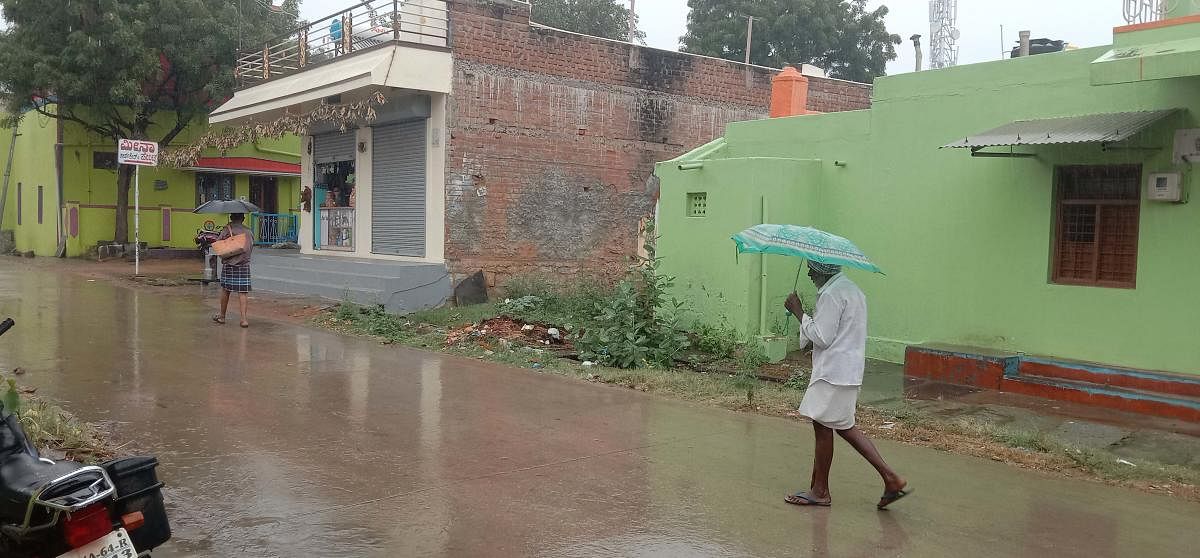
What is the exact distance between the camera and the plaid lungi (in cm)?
1291

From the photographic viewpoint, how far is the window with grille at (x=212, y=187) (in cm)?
2900

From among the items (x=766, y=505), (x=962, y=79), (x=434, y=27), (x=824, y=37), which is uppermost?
(x=824, y=37)

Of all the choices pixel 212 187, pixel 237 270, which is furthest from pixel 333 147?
pixel 212 187

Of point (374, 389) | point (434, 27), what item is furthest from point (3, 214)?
point (374, 389)

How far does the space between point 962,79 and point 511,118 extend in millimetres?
8266

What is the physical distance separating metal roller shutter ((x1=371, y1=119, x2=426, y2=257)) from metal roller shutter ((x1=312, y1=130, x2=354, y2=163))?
1.33m

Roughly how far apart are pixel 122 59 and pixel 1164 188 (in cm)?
2379

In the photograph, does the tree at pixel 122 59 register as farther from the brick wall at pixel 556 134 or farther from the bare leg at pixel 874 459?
the bare leg at pixel 874 459

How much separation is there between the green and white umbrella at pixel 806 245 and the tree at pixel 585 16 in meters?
39.0

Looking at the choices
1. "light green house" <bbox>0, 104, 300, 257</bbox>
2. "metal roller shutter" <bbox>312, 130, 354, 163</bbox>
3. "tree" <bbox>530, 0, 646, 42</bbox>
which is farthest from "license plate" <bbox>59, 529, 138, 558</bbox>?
"tree" <bbox>530, 0, 646, 42</bbox>

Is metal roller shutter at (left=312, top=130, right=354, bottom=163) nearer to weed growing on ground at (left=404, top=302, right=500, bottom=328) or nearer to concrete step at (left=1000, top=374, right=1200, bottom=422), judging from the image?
weed growing on ground at (left=404, top=302, right=500, bottom=328)

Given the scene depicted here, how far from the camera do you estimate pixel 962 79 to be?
35.5 feet

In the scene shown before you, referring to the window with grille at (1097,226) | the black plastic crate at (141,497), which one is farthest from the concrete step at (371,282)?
the black plastic crate at (141,497)

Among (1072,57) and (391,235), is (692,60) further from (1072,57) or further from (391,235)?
(1072,57)
